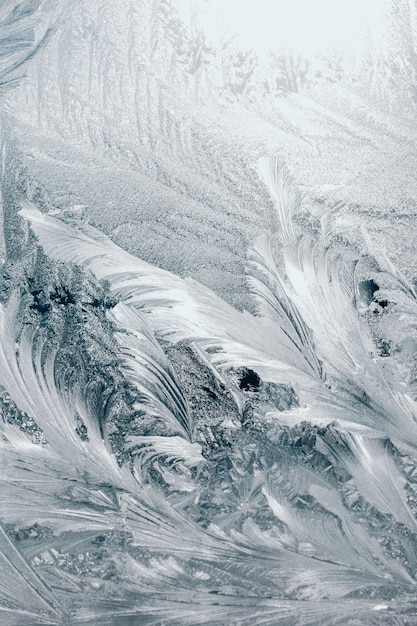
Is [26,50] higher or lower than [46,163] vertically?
higher

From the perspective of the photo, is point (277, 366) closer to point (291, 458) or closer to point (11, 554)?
point (291, 458)

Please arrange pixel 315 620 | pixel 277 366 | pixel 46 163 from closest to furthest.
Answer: pixel 315 620 < pixel 277 366 < pixel 46 163

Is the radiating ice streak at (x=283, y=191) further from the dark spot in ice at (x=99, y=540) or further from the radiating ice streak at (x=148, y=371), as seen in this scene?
the dark spot in ice at (x=99, y=540)

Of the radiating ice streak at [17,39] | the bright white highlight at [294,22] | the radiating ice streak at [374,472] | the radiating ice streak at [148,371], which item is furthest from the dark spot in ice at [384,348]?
the radiating ice streak at [17,39]

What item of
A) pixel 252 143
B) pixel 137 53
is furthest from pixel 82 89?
pixel 252 143

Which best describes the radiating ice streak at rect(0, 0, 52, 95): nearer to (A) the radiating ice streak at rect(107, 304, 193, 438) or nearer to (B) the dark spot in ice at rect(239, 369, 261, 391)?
(A) the radiating ice streak at rect(107, 304, 193, 438)
